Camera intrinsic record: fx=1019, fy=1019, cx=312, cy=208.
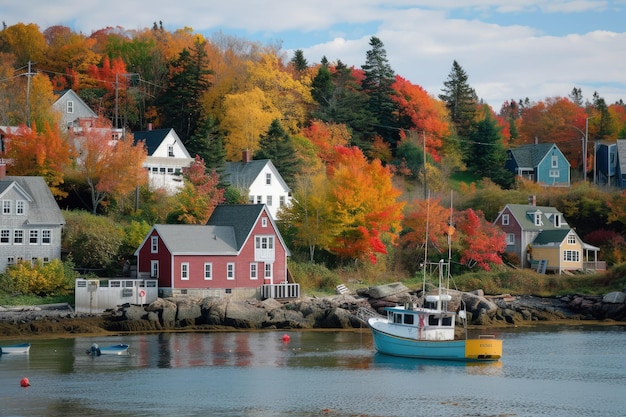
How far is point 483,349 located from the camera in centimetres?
5322

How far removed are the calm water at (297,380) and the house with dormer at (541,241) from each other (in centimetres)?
2489

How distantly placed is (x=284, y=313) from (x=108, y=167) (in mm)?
22340

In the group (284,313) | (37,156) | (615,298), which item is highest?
(37,156)

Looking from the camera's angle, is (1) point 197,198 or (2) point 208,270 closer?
(2) point 208,270

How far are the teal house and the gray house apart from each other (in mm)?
60219

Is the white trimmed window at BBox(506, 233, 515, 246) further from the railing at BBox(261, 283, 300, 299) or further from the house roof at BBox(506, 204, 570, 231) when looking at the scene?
the railing at BBox(261, 283, 300, 299)

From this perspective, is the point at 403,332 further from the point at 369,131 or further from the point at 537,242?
the point at 369,131

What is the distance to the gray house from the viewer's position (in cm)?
6938

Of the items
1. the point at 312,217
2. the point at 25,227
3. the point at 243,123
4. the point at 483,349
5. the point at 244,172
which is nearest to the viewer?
the point at 483,349

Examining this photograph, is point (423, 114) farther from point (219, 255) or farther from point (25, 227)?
point (25, 227)

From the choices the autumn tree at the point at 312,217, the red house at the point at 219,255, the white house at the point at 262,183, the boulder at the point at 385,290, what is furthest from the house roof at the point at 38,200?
the boulder at the point at 385,290

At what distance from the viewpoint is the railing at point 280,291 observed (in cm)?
7138

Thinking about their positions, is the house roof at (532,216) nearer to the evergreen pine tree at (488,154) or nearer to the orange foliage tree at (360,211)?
the orange foliage tree at (360,211)

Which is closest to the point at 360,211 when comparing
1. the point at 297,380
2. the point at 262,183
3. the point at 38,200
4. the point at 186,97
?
the point at 262,183
